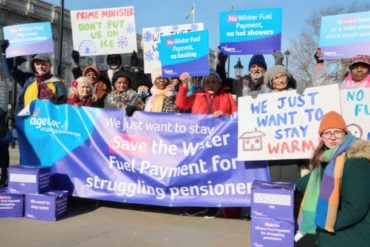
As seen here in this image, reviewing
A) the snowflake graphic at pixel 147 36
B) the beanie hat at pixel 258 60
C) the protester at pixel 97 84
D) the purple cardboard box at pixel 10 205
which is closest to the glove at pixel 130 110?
the protester at pixel 97 84

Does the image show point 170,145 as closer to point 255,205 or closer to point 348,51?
point 255,205

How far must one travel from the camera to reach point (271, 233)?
3.93 meters

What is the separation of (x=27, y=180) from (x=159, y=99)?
6.68 ft

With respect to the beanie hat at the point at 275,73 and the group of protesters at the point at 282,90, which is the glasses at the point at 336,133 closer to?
the group of protesters at the point at 282,90

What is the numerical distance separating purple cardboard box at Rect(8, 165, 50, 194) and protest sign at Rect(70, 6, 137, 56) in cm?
253

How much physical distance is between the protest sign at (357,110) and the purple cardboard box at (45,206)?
11.7ft

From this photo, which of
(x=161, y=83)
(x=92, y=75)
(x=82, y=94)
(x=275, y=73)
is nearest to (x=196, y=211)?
(x=161, y=83)

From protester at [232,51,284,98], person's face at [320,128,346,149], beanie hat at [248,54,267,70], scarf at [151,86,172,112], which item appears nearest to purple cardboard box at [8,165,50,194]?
scarf at [151,86,172,112]

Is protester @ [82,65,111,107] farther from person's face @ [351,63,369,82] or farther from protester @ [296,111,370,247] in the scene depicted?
protester @ [296,111,370,247]

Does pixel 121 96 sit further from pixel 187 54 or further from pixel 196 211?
pixel 196 211

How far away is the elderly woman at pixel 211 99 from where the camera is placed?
544 cm

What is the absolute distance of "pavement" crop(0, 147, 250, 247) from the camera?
14.4 ft

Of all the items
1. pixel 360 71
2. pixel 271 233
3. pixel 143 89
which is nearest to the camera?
pixel 271 233

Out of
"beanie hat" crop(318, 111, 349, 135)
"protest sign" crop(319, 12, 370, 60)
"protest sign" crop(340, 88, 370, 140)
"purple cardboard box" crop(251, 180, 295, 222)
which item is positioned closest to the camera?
"beanie hat" crop(318, 111, 349, 135)
